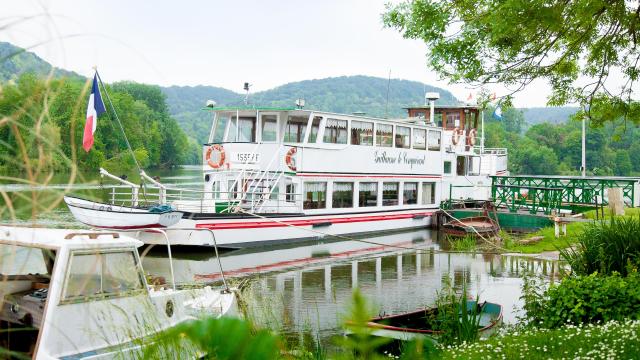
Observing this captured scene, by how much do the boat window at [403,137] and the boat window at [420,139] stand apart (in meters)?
0.41

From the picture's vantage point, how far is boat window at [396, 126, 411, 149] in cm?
2506

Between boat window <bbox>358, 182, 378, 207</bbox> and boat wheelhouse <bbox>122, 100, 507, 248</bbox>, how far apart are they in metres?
0.04

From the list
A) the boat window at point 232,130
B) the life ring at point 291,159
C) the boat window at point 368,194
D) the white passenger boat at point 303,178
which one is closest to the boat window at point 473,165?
the white passenger boat at point 303,178

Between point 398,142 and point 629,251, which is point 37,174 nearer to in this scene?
point 629,251

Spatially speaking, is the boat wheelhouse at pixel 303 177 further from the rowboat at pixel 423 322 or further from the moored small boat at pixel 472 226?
the rowboat at pixel 423 322

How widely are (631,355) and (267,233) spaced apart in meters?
15.0

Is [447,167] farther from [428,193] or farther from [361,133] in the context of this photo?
[361,133]

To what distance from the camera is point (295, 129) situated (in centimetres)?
2220

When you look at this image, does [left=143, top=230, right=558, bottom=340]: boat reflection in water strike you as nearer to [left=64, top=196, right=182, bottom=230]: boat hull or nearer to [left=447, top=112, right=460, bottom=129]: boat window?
[left=64, top=196, right=182, bottom=230]: boat hull

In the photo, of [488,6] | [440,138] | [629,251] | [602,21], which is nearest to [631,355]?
[629,251]

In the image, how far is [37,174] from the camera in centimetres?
214

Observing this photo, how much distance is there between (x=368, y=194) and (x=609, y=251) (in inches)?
601

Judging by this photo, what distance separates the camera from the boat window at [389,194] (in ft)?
82.1

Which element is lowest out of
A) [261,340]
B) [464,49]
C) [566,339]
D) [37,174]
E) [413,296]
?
[413,296]
